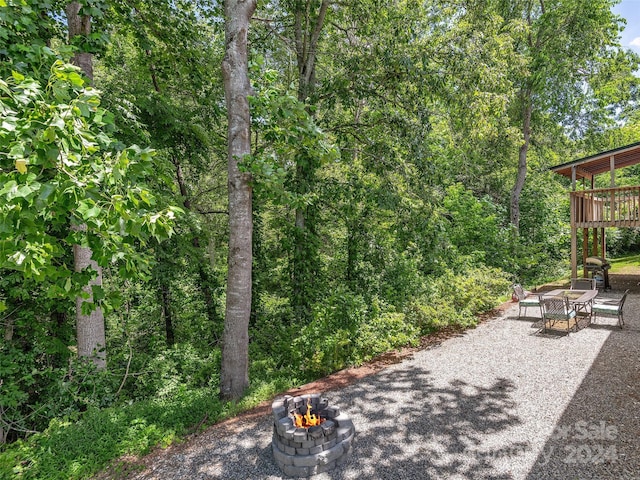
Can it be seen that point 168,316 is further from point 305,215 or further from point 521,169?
point 521,169

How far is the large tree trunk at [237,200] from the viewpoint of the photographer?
200 inches

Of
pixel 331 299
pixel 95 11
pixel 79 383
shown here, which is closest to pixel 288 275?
pixel 331 299

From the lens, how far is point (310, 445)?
11.6 ft

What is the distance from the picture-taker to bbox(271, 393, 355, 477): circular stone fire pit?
11.4ft

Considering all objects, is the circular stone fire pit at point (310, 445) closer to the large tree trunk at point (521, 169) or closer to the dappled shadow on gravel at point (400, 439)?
the dappled shadow on gravel at point (400, 439)

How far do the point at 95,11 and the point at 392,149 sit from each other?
5.80 m

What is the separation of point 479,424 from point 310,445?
84.2 inches

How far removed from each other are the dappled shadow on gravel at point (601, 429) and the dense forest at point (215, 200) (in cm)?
290

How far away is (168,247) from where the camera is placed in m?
7.52

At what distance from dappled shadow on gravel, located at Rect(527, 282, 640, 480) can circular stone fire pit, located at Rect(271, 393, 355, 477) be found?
181 cm

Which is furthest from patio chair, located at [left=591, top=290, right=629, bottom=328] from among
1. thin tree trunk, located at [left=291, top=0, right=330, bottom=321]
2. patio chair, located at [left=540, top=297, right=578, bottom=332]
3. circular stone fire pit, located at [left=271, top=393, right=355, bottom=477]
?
circular stone fire pit, located at [left=271, top=393, right=355, bottom=477]

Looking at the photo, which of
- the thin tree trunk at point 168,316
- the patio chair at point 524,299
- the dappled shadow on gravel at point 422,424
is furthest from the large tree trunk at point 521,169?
the thin tree trunk at point 168,316

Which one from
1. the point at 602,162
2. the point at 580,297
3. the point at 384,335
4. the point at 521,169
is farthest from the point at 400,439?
the point at 521,169

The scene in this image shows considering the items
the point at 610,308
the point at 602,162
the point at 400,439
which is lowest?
the point at 400,439
